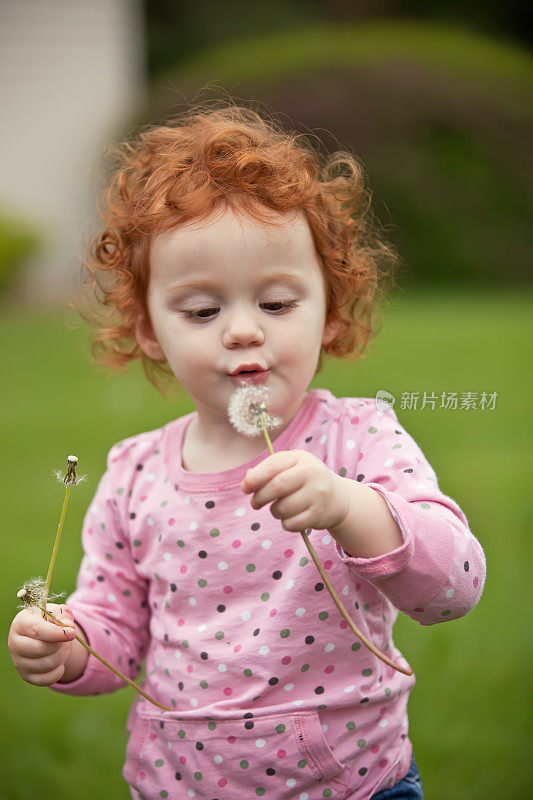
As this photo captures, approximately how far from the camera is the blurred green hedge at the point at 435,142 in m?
13.2

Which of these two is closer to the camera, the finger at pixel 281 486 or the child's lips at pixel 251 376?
the finger at pixel 281 486

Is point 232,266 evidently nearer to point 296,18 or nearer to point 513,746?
point 513,746

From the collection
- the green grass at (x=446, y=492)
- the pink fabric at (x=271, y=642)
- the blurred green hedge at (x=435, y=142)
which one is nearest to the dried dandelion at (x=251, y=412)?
the pink fabric at (x=271, y=642)

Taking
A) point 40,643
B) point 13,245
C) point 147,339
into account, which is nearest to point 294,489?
point 40,643

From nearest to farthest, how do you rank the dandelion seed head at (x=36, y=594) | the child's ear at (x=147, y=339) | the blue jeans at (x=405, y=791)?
the dandelion seed head at (x=36, y=594) < the blue jeans at (x=405, y=791) < the child's ear at (x=147, y=339)

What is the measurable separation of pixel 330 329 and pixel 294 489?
0.62 metres

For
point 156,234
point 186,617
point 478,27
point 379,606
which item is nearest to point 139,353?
point 156,234

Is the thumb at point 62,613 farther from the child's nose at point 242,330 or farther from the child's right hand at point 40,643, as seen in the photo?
the child's nose at point 242,330

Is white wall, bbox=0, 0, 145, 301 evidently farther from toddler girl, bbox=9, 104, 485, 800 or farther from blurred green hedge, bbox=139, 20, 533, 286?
toddler girl, bbox=9, 104, 485, 800

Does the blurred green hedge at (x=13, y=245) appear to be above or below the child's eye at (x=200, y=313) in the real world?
above

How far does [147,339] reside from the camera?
5.85ft

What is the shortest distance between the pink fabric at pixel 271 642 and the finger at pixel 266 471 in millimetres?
222

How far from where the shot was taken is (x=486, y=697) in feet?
8.18

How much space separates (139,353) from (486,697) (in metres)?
1.22
